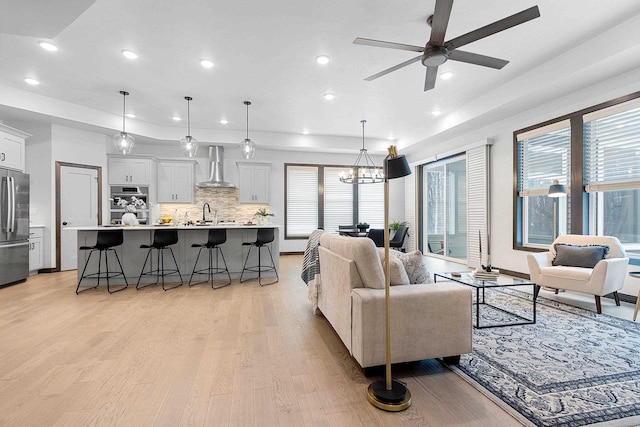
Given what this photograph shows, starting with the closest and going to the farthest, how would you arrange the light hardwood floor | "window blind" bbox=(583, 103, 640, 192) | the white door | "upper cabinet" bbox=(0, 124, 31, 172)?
the light hardwood floor
"window blind" bbox=(583, 103, 640, 192)
"upper cabinet" bbox=(0, 124, 31, 172)
the white door

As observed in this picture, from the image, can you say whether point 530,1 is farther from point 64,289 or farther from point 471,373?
point 64,289

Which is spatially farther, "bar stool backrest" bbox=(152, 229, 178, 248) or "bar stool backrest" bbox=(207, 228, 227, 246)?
"bar stool backrest" bbox=(207, 228, 227, 246)

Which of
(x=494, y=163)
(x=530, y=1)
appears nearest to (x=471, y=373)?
(x=530, y=1)

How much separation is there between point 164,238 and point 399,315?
3996 mm

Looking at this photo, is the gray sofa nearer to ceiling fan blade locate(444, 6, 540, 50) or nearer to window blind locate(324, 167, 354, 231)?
ceiling fan blade locate(444, 6, 540, 50)

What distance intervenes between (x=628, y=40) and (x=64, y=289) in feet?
25.4

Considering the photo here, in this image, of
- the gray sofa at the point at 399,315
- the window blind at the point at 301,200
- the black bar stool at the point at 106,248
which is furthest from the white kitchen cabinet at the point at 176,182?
the gray sofa at the point at 399,315

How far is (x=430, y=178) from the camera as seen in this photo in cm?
859

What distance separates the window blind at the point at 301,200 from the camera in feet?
29.1

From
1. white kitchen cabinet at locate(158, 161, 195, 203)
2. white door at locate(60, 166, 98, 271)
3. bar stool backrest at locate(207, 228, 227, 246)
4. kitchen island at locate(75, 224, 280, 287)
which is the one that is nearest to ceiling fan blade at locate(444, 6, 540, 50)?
kitchen island at locate(75, 224, 280, 287)

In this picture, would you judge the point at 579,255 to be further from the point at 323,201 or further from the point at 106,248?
the point at 106,248

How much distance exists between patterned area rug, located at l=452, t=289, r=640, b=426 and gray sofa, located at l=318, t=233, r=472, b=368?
0.31 metres

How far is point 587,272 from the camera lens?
361 centimetres

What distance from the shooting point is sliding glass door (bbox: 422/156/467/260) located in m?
7.32
